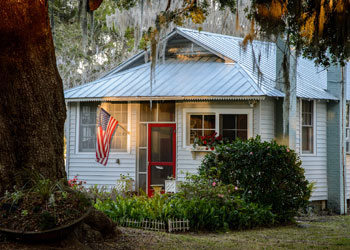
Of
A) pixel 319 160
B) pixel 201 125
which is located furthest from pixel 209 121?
pixel 319 160

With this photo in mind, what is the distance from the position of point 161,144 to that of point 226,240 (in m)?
7.08

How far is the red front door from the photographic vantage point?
15.4 metres

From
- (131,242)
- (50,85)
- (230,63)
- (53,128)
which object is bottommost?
(131,242)

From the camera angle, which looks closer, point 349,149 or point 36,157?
point 36,157

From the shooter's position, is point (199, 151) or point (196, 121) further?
point (196, 121)

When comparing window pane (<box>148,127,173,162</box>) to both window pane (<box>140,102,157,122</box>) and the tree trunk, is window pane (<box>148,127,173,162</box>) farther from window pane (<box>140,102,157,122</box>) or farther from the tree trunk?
the tree trunk

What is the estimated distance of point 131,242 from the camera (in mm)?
7500

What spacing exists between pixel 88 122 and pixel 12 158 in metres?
9.42

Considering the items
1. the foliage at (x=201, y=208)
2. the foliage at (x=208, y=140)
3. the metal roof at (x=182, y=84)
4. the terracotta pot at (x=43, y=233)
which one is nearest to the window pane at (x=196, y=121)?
the foliage at (x=208, y=140)

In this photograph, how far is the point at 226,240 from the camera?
864cm

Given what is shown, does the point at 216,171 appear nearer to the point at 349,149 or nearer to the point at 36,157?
the point at 36,157

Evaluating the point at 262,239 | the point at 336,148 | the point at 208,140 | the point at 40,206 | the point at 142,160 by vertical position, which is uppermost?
the point at 208,140

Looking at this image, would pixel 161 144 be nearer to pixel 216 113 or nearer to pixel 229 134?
pixel 216 113

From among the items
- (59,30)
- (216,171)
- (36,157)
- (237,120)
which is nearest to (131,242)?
(36,157)
